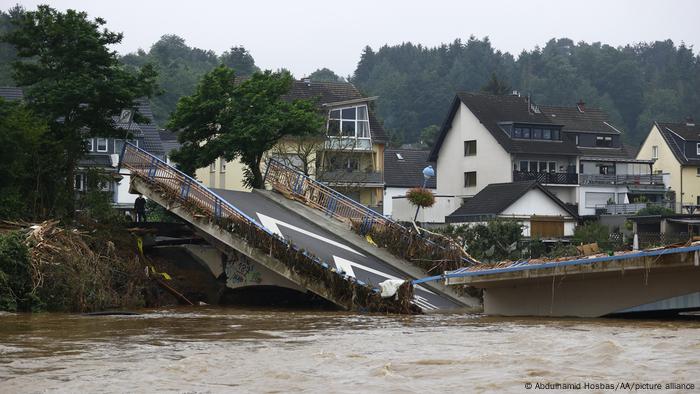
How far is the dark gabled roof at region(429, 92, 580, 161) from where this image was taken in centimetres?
7912

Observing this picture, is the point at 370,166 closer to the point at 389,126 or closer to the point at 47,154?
the point at 47,154

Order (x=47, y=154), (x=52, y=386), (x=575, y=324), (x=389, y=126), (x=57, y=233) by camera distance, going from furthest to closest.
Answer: (x=389, y=126) < (x=47, y=154) < (x=57, y=233) < (x=575, y=324) < (x=52, y=386)

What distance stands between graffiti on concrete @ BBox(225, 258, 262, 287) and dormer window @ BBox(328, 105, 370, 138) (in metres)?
39.5

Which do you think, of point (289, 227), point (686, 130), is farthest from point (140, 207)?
point (686, 130)

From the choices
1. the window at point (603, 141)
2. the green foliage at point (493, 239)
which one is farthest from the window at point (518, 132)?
the green foliage at point (493, 239)

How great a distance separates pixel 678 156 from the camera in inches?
3686

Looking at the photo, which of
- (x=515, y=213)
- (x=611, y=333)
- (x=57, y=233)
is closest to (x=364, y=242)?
(x=57, y=233)

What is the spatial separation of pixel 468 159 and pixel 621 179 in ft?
38.5

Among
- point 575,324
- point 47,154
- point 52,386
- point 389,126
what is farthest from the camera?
point 389,126

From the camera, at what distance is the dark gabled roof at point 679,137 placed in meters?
93.6

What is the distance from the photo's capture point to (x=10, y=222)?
94.5ft

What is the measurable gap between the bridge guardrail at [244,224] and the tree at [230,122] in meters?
5.12

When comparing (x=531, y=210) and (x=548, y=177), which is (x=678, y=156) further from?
(x=531, y=210)

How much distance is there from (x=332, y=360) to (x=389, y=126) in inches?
6606
